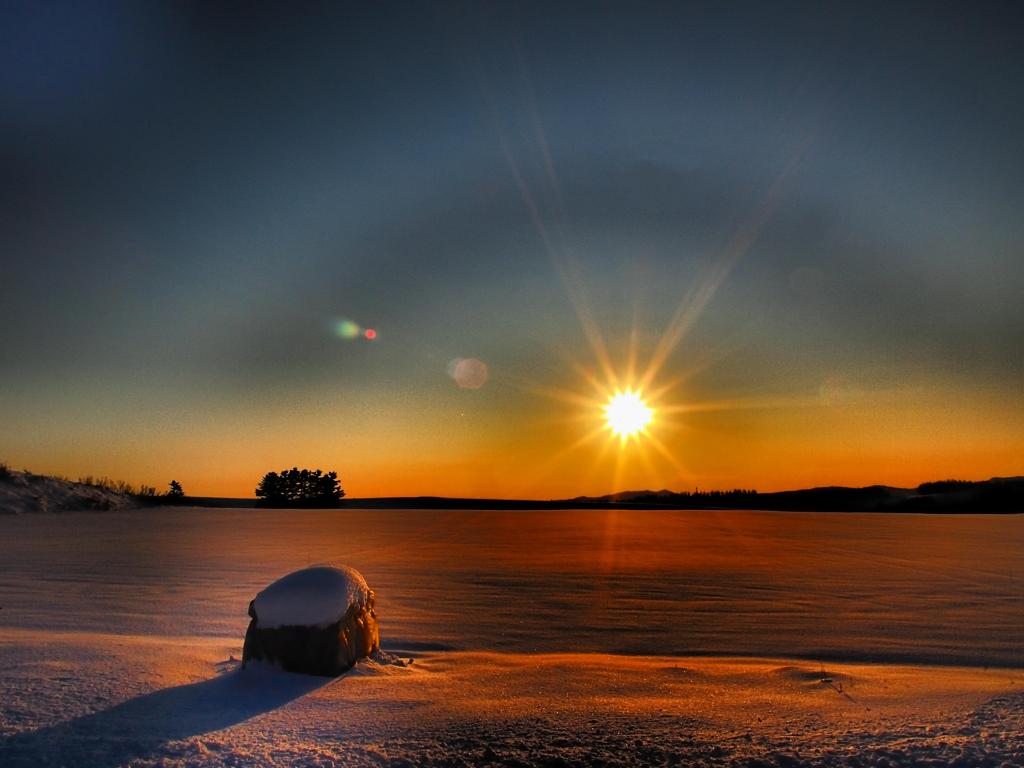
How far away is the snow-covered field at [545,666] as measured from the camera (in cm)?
341

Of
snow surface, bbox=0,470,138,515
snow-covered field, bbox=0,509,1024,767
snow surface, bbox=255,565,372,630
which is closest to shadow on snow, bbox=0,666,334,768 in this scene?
snow-covered field, bbox=0,509,1024,767

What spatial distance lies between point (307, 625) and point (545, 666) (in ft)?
5.23

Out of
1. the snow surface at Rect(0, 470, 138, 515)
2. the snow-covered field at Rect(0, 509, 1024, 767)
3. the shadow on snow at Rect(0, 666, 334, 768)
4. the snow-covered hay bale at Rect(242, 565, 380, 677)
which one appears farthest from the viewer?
the snow surface at Rect(0, 470, 138, 515)

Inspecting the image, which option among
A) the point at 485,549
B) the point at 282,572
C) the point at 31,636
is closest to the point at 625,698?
the point at 31,636

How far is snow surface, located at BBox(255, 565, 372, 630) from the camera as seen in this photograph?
15.1ft

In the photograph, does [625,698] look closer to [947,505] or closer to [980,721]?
[980,721]

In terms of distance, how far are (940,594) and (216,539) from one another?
12471 millimetres

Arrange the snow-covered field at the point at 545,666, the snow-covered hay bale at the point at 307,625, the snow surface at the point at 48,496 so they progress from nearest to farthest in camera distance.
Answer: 1. the snow-covered field at the point at 545,666
2. the snow-covered hay bale at the point at 307,625
3. the snow surface at the point at 48,496

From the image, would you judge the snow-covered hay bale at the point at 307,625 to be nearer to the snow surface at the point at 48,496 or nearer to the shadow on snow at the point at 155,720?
the shadow on snow at the point at 155,720

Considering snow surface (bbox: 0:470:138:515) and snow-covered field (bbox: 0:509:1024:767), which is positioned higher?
snow surface (bbox: 0:470:138:515)

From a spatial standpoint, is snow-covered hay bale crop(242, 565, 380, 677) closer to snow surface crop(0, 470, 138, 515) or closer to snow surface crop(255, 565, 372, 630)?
snow surface crop(255, 565, 372, 630)

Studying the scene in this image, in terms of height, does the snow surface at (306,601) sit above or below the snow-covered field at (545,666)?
above

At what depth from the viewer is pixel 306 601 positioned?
184 inches

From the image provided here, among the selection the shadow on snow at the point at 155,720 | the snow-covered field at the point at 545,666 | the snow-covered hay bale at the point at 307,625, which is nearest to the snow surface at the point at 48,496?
the snow-covered field at the point at 545,666
